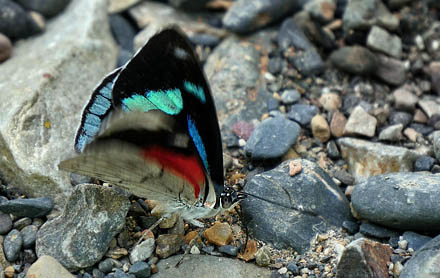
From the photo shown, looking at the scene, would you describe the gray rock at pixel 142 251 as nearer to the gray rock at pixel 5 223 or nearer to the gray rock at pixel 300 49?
the gray rock at pixel 5 223

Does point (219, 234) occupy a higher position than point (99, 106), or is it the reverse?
point (99, 106)

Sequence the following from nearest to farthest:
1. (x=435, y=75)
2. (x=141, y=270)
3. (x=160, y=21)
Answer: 1. (x=141, y=270)
2. (x=435, y=75)
3. (x=160, y=21)

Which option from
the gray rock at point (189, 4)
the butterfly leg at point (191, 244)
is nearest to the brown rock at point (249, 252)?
the butterfly leg at point (191, 244)

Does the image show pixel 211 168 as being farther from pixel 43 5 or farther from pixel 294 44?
pixel 43 5

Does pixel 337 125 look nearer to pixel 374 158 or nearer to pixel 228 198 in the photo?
pixel 374 158

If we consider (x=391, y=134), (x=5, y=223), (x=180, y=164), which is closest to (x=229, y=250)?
(x=180, y=164)

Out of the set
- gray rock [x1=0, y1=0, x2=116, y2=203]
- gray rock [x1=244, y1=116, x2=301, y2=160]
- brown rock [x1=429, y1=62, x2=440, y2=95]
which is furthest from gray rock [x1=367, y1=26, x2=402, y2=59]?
gray rock [x1=0, y1=0, x2=116, y2=203]

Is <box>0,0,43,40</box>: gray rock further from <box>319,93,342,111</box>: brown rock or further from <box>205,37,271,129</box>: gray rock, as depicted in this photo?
<box>319,93,342,111</box>: brown rock

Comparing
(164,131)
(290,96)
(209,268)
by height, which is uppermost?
(164,131)
